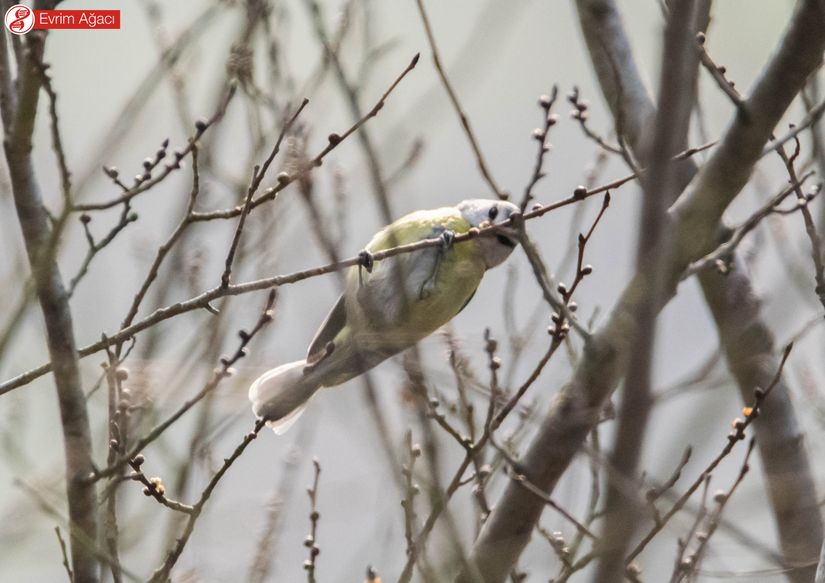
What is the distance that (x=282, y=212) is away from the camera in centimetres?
340

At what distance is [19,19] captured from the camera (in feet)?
8.14

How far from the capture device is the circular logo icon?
2.23m

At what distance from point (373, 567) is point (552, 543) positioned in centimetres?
48

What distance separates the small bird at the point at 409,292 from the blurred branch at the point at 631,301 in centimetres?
121

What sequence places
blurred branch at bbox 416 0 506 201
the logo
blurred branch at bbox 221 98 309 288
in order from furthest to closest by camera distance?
1. blurred branch at bbox 221 98 309 288
2. the logo
3. blurred branch at bbox 416 0 506 201

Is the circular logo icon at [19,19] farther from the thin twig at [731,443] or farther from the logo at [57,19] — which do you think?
the thin twig at [731,443]

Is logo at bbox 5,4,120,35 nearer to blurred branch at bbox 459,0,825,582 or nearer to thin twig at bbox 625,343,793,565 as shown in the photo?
blurred branch at bbox 459,0,825,582

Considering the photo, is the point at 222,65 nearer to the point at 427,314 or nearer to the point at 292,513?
the point at 292,513

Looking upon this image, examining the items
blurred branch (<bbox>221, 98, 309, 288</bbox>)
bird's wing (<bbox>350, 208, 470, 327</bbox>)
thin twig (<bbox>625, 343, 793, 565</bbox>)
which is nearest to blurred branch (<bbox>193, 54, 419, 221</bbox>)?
blurred branch (<bbox>221, 98, 309, 288</bbox>)

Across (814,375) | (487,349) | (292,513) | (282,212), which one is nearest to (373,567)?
(292,513)

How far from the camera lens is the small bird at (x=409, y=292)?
404 centimetres

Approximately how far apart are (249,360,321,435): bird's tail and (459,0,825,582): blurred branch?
1.62 m

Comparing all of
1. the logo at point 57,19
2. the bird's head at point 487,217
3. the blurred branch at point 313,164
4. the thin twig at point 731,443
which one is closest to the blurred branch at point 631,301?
the thin twig at point 731,443

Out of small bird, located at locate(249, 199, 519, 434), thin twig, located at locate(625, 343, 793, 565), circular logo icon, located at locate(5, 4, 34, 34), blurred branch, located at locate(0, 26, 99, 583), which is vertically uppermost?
small bird, located at locate(249, 199, 519, 434)
